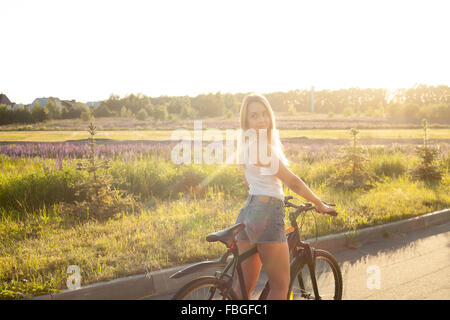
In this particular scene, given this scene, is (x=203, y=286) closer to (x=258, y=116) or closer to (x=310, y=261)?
(x=310, y=261)

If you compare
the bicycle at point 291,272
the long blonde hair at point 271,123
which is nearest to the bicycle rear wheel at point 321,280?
the bicycle at point 291,272

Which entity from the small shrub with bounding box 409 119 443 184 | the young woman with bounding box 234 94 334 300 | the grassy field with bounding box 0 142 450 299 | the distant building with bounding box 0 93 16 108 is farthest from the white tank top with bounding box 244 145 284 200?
the distant building with bounding box 0 93 16 108

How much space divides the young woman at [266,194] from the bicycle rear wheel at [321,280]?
489 mm

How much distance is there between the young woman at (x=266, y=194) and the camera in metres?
2.67

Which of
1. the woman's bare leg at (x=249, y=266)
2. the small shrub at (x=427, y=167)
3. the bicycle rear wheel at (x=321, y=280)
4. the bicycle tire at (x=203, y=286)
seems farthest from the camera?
the small shrub at (x=427, y=167)

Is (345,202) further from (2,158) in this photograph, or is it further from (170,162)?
(2,158)

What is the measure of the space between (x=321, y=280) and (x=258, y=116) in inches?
70.1

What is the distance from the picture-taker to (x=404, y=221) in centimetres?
677

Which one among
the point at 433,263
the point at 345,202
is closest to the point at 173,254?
the point at 433,263

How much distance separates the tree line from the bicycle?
1088cm

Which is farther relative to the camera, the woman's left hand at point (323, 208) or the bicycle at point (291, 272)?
the woman's left hand at point (323, 208)

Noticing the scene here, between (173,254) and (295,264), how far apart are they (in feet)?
7.01

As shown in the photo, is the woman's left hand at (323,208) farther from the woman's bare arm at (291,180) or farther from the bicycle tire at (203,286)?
the bicycle tire at (203,286)

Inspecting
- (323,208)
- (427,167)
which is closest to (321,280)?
(323,208)
